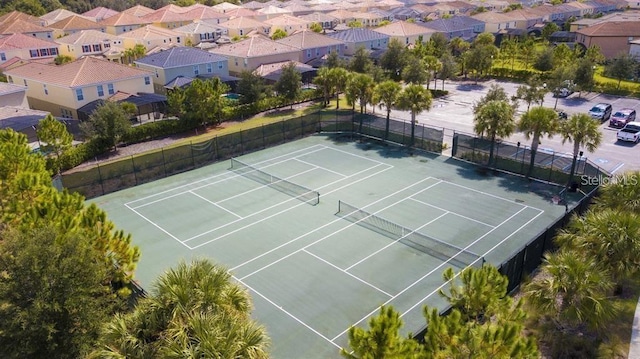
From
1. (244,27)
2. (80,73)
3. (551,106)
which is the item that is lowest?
(551,106)

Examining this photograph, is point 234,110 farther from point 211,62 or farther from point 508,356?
point 508,356

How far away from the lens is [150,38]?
7819 cm

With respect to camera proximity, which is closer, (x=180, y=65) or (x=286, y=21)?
(x=180, y=65)

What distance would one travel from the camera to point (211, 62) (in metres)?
58.2

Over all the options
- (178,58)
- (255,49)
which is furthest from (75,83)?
(255,49)

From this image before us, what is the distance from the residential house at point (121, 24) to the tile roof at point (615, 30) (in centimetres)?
7955

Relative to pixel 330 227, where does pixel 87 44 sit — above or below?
above

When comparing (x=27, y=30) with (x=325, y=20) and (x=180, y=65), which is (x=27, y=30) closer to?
(x=180, y=65)

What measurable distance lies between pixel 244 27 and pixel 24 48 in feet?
123

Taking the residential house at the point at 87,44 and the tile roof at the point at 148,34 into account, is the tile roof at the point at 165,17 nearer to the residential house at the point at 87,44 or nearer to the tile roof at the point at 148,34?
the tile roof at the point at 148,34

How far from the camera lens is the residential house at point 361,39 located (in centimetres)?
7312

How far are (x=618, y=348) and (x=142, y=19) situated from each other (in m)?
101

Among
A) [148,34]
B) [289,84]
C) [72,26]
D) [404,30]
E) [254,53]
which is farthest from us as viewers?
[72,26]

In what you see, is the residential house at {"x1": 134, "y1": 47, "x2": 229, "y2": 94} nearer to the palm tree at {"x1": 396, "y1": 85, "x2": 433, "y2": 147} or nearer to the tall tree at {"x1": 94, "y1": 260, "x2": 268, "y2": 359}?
the palm tree at {"x1": 396, "y1": 85, "x2": 433, "y2": 147}
